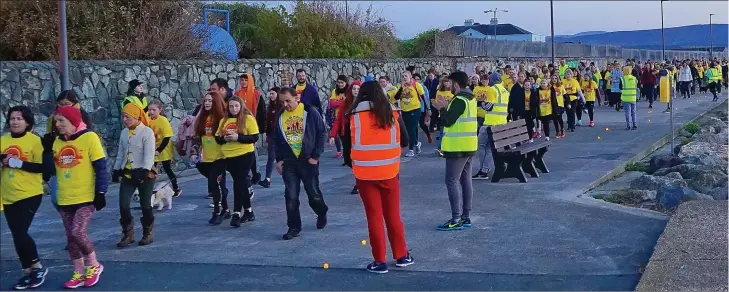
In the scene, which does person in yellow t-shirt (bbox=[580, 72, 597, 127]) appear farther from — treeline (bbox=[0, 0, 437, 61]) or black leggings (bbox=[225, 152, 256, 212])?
black leggings (bbox=[225, 152, 256, 212])

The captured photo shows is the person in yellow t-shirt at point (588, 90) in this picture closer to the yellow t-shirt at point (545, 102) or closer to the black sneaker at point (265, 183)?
the yellow t-shirt at point (545, 102)

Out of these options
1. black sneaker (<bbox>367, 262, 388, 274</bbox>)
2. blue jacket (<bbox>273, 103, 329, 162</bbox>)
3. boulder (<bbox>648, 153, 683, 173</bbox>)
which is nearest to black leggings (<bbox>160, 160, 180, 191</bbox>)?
blue jacket (<bbox>273, 103, 329, 162</bbox>)

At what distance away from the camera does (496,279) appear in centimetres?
736

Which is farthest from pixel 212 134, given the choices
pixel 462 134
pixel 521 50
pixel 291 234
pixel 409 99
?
pixel 521 50

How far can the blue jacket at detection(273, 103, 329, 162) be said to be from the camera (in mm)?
9141

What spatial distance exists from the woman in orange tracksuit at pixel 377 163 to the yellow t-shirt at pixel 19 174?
2.52m

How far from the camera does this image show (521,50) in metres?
39.2

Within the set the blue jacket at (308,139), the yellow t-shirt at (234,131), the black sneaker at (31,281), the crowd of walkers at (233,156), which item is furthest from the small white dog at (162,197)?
the black sneaker at (31,281)

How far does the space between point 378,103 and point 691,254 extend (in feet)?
9.27

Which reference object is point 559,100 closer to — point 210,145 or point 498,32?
point 210,145

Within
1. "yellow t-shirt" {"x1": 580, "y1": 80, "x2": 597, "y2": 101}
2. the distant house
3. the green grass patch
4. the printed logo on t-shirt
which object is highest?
the distant house

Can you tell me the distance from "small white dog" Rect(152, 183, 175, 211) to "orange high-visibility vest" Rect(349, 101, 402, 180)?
13.0 ft

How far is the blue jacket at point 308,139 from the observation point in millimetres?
9141

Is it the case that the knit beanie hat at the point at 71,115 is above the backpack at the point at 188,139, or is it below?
above
